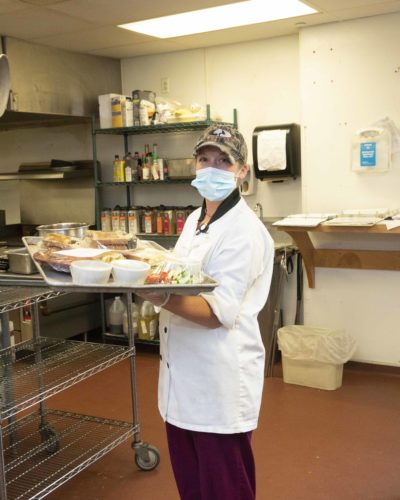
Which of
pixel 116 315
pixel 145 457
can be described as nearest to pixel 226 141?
pixel 145 457

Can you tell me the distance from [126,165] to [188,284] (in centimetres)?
315

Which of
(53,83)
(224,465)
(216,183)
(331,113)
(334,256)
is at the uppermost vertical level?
(53,83)

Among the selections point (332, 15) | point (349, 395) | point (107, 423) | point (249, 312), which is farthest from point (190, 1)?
point (349, 395)

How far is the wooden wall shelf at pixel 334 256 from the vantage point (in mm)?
3711

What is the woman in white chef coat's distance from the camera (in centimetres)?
174

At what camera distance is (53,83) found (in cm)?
429

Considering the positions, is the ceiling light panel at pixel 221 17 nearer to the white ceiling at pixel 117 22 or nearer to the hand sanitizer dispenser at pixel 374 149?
the white ceiling at pixel 117 22

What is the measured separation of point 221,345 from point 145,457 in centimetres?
125

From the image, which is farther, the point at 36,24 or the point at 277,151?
the point at 277,151

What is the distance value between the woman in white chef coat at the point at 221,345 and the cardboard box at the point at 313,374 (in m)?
1.93

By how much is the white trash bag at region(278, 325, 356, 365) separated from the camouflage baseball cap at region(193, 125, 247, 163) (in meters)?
2.10

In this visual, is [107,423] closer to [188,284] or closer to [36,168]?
[188,284]

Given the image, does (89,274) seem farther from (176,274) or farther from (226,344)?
(226,344)

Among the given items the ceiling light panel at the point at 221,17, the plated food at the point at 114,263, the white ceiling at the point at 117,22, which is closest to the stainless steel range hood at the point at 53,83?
the white ceiling at the point at 117,22
